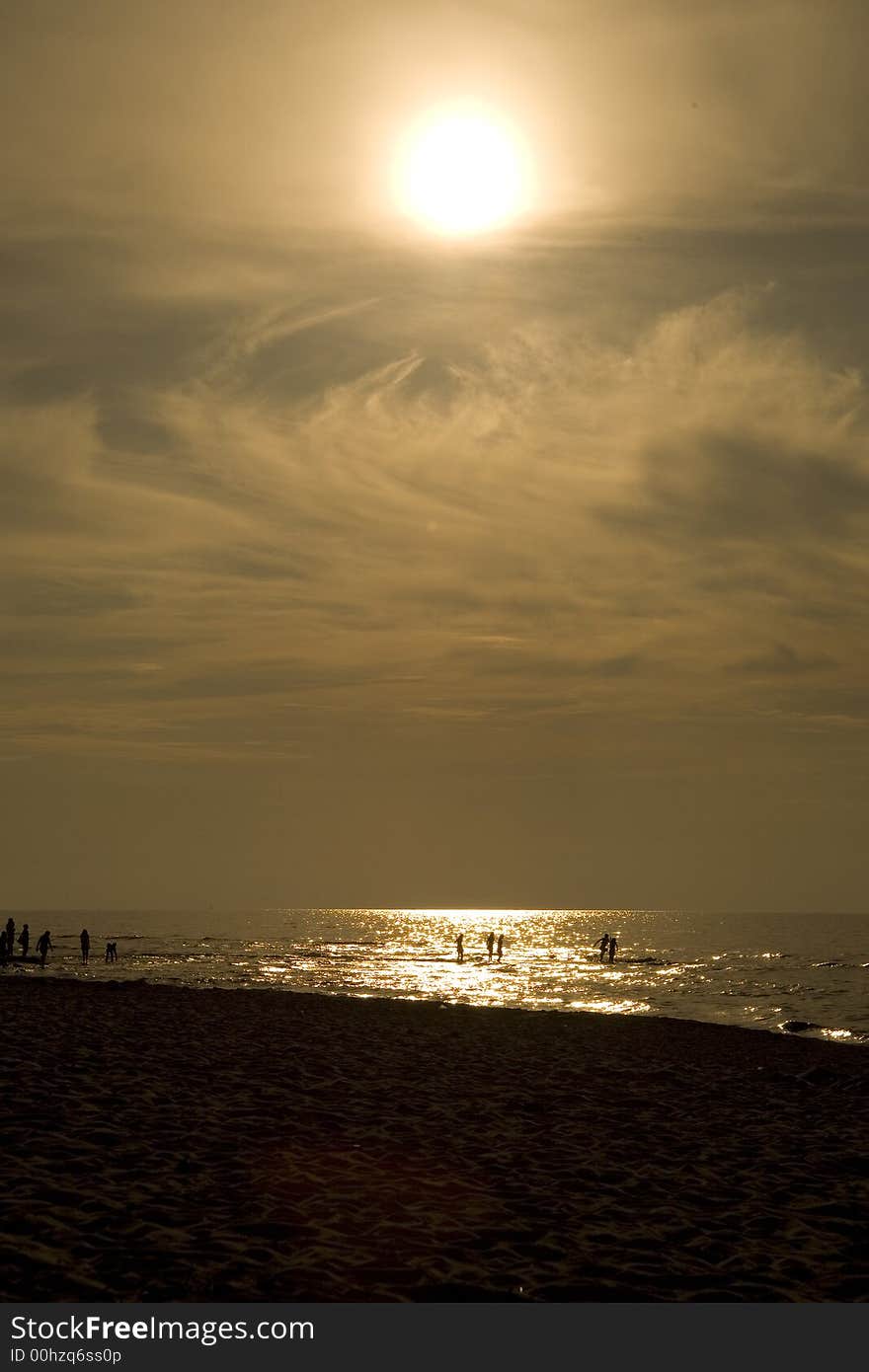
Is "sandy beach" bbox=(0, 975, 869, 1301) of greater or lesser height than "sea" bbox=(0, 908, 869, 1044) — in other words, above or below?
above

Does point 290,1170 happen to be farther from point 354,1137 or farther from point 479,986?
point 479,986

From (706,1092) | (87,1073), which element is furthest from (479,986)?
(87,1073)

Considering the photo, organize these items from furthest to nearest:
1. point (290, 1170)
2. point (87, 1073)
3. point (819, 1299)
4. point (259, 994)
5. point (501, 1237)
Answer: point (259, 994) < point (87, 1073) < point (290, 1170) < point (501, 1237) < point (819, 1299)

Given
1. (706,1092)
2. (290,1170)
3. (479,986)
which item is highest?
(290,1170)

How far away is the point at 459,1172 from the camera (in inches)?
483

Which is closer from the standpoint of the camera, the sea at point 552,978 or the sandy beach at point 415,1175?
the sandy beach at point 415,1175

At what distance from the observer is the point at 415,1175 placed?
1205 centimetres

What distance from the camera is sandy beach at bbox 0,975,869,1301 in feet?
28.3

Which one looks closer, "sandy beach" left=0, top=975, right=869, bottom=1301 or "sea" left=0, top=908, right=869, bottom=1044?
"sandy beach" left=0, top=975, right=869, bottom=1301

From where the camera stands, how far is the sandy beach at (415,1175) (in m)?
8.63

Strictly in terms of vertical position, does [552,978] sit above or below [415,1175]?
below

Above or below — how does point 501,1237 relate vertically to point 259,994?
above

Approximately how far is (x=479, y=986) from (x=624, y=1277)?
5116 centimetres

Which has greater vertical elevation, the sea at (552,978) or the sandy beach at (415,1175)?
the sandy beach at (415,1175)
